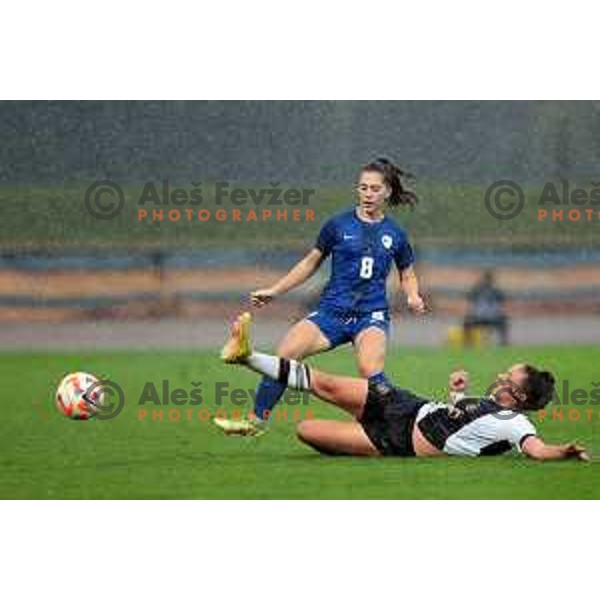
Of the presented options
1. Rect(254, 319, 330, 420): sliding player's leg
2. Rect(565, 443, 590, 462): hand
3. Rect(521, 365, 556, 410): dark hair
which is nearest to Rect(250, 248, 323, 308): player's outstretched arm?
Rect(254, 319, 330, 420): sliding player's leg

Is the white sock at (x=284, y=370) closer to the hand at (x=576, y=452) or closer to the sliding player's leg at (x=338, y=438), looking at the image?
the sliding player's leg at (x=338, y=438)

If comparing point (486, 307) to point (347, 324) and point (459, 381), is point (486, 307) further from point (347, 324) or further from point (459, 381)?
point (347, 324)

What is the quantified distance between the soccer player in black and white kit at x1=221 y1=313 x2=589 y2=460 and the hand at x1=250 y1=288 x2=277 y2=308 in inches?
7.6

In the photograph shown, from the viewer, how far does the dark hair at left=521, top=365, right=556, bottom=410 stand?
30.3 feet

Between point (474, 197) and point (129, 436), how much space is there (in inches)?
78.3

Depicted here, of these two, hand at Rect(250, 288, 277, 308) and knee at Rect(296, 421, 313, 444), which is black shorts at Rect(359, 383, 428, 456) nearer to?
knee at Rect(296, 421, 313, 444)

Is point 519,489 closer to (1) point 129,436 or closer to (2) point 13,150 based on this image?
(1) point 129,436

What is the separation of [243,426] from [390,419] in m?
0.73

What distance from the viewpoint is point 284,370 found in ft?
29.4

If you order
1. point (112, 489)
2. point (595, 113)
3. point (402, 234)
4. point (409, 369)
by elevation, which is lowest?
point (112, 489)

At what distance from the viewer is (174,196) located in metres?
9.28

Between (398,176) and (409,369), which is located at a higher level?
(398,176)

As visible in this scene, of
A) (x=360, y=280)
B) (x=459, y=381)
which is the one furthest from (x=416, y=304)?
(x=459, y=381)

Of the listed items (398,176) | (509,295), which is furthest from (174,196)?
(509,295)
